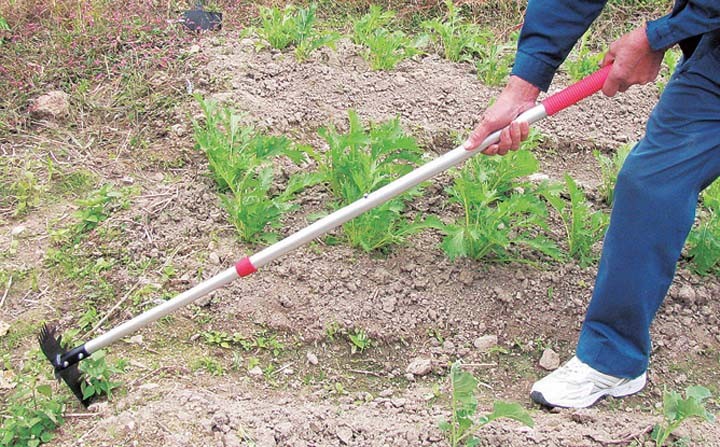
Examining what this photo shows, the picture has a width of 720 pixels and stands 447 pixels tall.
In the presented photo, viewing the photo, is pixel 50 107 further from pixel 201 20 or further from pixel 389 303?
pixel 389 303

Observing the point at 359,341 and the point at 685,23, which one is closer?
the point at 685,23

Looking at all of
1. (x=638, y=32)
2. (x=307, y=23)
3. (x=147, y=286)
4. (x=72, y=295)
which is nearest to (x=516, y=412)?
(x=638, y=32)

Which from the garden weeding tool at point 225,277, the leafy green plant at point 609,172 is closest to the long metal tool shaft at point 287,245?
the garden weeding tool at point 225,277

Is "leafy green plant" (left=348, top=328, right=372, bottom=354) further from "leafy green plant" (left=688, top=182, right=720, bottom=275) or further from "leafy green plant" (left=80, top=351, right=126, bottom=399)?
"leafy green plant" (left=688, top=182, right=720, bottom=275)

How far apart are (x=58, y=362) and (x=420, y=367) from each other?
1.33 m

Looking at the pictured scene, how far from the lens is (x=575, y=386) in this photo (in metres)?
2.91

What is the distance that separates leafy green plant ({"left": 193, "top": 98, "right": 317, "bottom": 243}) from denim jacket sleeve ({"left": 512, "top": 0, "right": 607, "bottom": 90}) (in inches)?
47.9

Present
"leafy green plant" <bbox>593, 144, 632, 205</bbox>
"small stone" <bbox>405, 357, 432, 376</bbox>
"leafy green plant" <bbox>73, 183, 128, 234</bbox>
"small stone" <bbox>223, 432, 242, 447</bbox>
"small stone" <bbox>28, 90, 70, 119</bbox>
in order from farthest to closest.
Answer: "small stone" <bbox>28, 90, 70, 119</bbox>, "leafy green plant" <bbox>593, 144, 632, 205</bbox>, "leafy green plant" <bbox>73, 183, 128, 234</bbox>, "small stone" <bbox>405, 357, 432, 376</bbox>, "small stone" <bbox>223, 432, 242, 447</bbox>

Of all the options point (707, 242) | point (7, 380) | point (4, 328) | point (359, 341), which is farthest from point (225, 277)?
point (707, 242)

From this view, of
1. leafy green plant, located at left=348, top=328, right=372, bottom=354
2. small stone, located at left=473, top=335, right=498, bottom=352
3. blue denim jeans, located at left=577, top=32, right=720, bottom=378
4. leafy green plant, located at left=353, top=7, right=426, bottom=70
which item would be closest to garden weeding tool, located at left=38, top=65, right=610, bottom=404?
blue denim jeans, located at left=577, top=32, right=720, bottom=378

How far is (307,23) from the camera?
475 centimetres

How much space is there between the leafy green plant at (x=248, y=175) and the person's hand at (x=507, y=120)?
1061mm

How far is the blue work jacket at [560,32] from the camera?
2.44m

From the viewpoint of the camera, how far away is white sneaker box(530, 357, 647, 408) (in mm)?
2904
